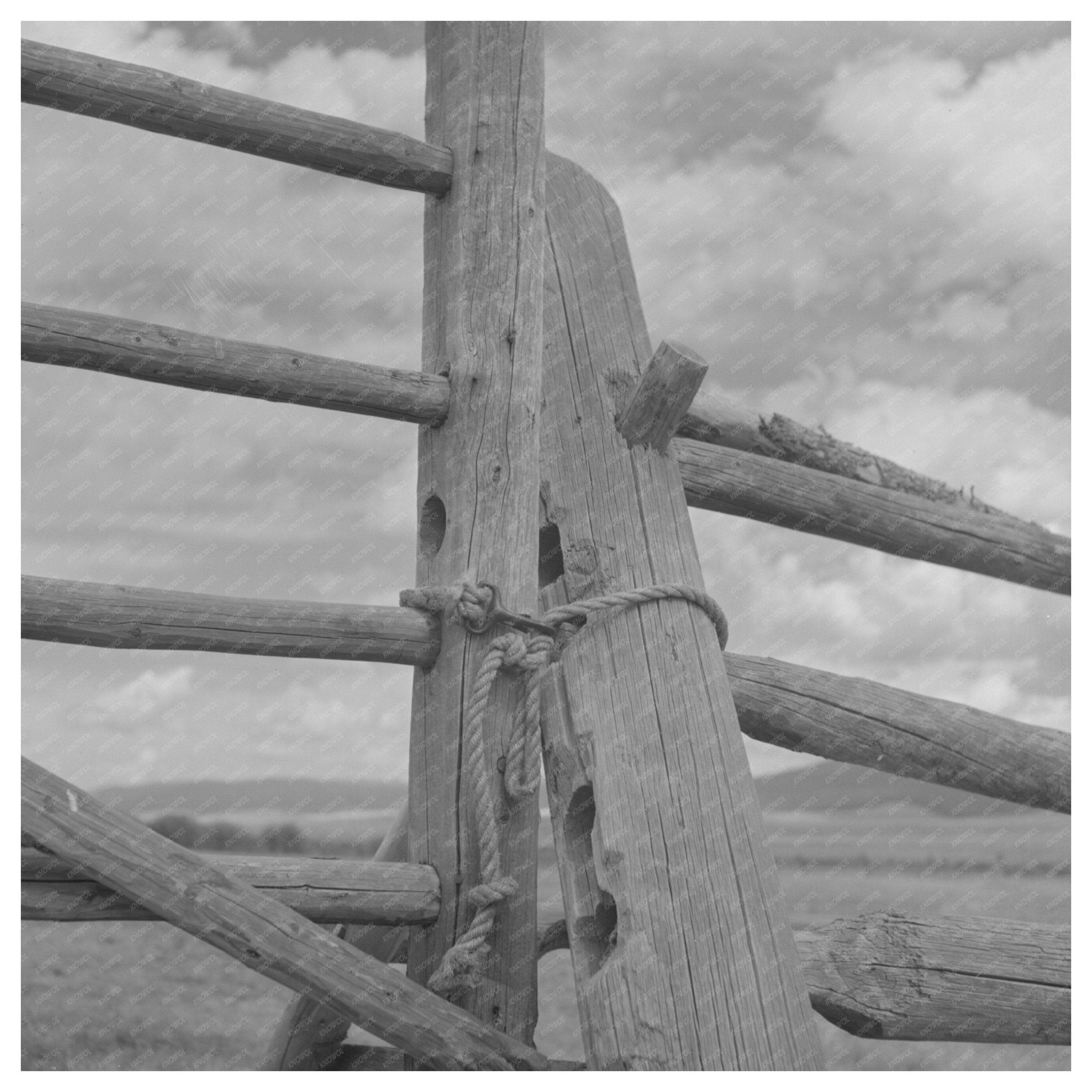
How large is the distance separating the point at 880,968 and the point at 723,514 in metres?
0.92

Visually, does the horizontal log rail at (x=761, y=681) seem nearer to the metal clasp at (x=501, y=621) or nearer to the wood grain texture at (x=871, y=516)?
the metal clasp at (x=501, y=621)

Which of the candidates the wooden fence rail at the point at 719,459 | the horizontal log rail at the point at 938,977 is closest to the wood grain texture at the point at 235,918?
the horizontal log rail at the point at 938,977

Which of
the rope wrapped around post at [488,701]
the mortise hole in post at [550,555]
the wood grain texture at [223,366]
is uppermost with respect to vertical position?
the wood grain texture at [223,366]

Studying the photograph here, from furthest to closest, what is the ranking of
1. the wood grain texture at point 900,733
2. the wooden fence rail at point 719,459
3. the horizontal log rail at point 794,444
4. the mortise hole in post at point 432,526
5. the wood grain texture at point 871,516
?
1. the horizontal log rail at point 794,444
2. the wood grain texture at point 871,516
3. the wood grain texture at point 900,733
4. the mortise hole in post at point 432,526
5. the wooden fence rail at point 719,459

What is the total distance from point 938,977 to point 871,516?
1.01 metres

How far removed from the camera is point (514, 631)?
1512 millimetres

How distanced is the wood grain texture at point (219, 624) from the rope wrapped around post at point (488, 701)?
0.07m

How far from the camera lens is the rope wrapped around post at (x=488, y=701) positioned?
4.55 ft

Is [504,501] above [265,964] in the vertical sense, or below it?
above

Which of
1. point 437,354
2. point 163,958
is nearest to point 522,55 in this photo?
point 437,354

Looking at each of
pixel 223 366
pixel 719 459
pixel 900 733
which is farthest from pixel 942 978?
pixel 223 366

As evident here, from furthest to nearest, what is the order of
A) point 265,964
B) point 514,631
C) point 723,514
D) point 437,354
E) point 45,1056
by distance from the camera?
point 45,1056, point 723,514, point 437,354, point 514,631, point 265,964

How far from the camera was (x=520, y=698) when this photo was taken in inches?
59.2

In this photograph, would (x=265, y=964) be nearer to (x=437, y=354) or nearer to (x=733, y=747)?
(x=733, y=747)
